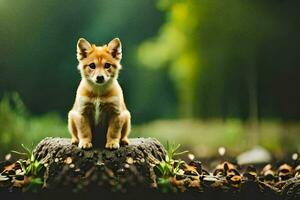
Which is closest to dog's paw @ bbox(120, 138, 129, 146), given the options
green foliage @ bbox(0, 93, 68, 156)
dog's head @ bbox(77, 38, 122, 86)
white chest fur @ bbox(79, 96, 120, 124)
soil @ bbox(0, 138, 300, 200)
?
soil @ bbox(0, 138, 300, 200)

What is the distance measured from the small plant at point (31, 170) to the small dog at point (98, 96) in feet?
1.15

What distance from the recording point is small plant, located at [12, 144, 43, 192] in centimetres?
316

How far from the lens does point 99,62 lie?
3.09 m

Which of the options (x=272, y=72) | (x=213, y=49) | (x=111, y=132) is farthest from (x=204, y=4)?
(x=111, y=132)

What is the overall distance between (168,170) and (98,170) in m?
0.48

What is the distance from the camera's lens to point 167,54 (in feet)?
12.8

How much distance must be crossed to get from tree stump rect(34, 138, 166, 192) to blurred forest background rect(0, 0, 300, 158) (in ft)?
1.82

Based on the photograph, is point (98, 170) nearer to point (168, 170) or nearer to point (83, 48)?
point (168, 170)

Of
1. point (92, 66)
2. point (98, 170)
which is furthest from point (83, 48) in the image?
point (98, 170)

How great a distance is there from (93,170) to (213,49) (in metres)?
1.45

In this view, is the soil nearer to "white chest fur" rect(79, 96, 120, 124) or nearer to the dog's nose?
"white chest fur" rect(79, 96, 120, 124)

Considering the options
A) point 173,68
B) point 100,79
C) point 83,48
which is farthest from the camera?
point 173,68

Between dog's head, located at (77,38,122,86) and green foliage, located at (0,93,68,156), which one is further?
green foliage, located at (0,93,68,156)

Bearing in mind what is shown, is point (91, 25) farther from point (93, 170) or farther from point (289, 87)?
point (289, 87)
